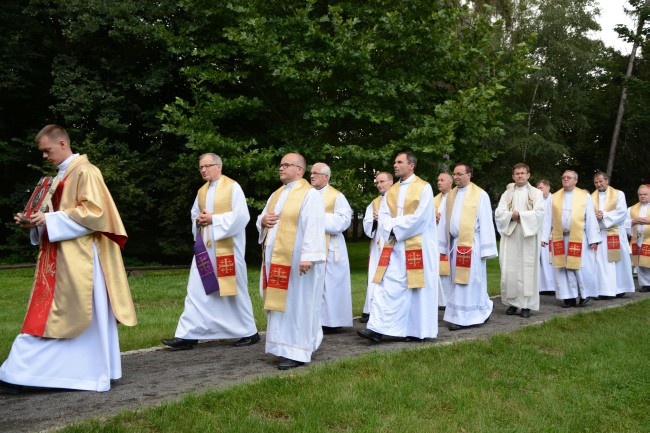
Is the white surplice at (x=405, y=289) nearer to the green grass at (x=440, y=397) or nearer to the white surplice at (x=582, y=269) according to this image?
the green grass at (x=440, y=397)

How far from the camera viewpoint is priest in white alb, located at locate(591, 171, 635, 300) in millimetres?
13047

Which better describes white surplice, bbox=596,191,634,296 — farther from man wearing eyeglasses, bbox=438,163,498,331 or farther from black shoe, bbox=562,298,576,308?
man wearing eyeglasses, bbox=438,163,498,331

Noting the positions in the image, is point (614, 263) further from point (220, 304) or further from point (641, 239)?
point (220, 304)

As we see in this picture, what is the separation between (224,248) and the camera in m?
8.05

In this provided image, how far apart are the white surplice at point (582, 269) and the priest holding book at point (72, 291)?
27.7ft

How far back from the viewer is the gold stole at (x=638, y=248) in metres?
14.9

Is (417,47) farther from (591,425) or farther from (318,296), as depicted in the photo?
(591,425)

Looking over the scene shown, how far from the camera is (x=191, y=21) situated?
64.3ft

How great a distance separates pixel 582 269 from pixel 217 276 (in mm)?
7472

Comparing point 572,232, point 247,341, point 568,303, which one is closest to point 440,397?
point 247,341

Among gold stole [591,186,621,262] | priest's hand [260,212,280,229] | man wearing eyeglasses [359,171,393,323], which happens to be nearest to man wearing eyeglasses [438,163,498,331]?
man wearing eyeglasses [359,171,393,323]

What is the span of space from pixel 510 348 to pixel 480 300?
2.15 metres

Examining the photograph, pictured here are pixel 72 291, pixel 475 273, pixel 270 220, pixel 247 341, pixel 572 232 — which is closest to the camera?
pixel 72 291

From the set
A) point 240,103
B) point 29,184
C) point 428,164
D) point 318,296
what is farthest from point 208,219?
point 29,184
